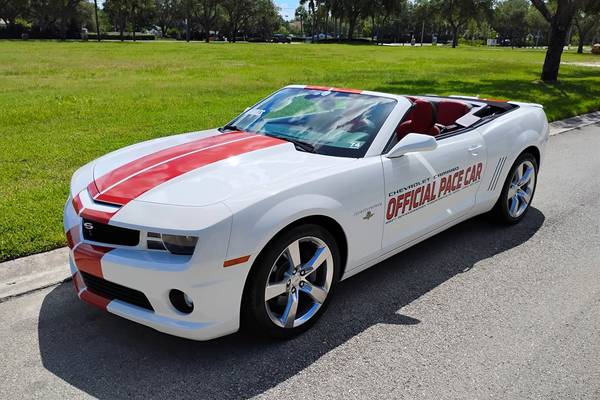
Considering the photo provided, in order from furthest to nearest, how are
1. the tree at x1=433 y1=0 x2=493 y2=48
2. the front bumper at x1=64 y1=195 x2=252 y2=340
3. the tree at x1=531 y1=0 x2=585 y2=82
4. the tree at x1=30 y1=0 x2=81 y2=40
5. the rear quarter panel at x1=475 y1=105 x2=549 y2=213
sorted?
the tree at x1=433 y1=0 x2=493 y2=48
the tree at x1=30 y1=0 x2=81 y2=40
the tree at x1=531 y1=0 x2=585 y2=82
the rear quarter panel at x1=475 y1=105 x2=549 y2=213
the front bumper at x1=64 y1=195 x2=252 y2=340

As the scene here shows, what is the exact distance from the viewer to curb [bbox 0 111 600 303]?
371cm

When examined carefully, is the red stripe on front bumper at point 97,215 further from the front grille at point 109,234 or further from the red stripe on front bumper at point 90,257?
the red stripe on front bumper at point 90,257

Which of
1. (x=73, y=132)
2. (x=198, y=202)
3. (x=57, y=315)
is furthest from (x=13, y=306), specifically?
(x=73, y=132)

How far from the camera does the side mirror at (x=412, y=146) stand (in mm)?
3555

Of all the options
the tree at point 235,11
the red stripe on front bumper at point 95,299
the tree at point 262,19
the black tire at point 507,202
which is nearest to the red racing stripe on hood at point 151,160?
the red stripe on front bumper at point 95,299

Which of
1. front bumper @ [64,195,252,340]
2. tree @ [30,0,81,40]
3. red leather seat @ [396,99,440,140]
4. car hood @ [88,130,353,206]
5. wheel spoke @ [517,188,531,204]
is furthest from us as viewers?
tree @ [30,0,81,40]

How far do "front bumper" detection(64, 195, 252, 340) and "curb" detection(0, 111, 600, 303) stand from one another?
109cm

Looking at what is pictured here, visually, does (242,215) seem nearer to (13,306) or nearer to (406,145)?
(406,145)

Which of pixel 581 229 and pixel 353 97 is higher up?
pixel 353 97

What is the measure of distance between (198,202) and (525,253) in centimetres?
307

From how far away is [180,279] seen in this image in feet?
8.63

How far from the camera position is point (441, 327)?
338cm

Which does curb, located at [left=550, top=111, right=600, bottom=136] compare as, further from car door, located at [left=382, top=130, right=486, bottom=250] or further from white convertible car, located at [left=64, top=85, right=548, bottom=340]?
white convertible car, located at [left=64, top=85, right=548, bottom=340]

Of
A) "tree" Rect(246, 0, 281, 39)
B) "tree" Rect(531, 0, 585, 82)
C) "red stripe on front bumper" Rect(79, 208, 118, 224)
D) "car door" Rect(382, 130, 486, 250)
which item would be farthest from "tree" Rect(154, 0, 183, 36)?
"red stripe on front bumper" Rect(79, 208, 118, 224)
